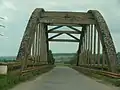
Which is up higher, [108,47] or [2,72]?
[108,47]

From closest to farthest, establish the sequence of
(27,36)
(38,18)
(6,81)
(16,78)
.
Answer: (6,81), (16,78), (27,36), (38,18)

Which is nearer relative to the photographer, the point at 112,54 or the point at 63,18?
the point at 112,54

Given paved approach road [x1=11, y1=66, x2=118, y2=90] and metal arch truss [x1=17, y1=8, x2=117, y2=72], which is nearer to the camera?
paved approach road [x1=11, y1=66, x2=118, y2=90]

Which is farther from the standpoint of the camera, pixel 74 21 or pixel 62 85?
pixel 74 21

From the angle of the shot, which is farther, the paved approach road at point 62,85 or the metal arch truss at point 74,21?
the metal arch truss at point 74,21

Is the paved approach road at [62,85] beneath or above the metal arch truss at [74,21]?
beneath

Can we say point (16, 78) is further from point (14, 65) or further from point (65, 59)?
point (65, 59)

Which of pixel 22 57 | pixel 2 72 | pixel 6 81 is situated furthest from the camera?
pixel 22 57

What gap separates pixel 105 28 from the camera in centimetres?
3478

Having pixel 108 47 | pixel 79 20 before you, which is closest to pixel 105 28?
pixel 108 47

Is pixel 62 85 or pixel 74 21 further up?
pixel 74 21

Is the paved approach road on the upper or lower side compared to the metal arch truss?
lower

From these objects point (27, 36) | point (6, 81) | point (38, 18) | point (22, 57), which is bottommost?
point (6, 81)

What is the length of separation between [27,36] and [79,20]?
29.8 ft
